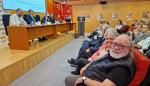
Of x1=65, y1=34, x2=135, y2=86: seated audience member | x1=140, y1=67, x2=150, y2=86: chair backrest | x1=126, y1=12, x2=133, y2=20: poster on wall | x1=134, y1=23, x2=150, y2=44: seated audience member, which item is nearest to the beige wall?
x1=126, y1=12, x2=133, y2=20: poster on wall

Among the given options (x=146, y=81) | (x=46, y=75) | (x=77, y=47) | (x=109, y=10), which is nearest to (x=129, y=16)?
(x=109, y=10)

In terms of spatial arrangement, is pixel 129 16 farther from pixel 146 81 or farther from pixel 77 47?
pixel 146 81

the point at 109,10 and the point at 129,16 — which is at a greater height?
the point at 109,10

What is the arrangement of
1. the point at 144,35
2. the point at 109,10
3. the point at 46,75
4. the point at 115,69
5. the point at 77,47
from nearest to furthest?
the point at 115,69 → the point at 46,75 → the point at 144,35 → the point at 77,47 → the point at 109,10

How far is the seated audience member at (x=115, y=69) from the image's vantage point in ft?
5.24

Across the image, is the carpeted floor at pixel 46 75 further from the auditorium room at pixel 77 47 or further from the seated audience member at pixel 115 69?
the seated audience member at pixel 115 69

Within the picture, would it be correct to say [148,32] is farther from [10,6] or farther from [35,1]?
[35,1]

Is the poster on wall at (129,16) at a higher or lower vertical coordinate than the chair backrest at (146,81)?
higher

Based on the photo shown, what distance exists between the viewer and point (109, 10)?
12.0 meters

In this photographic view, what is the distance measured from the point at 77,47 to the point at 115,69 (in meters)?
5.30

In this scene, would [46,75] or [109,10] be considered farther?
[109,10]

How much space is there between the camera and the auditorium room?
5.73 ft

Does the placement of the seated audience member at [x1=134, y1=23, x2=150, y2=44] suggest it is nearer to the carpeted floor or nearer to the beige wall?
the carpeted floor

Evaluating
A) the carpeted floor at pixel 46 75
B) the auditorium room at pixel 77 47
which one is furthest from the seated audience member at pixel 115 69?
the carpeted floor at pixel 46 75
